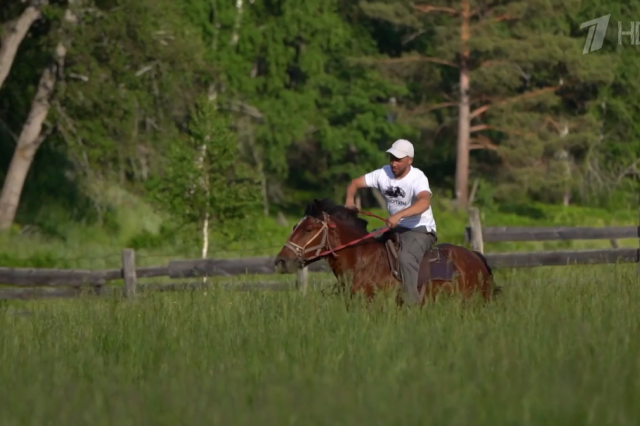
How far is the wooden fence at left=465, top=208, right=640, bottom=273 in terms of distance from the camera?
17.8 m

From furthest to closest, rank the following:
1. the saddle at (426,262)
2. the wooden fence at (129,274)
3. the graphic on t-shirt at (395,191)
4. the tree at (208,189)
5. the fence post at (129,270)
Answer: the tree at (208,189)
the fence post at (129,270)
the wooden fence at (129,274)
the saddle at (426,262)
the graphic on t-shirt at (395,191)

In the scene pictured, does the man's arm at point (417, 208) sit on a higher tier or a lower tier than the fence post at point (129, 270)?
higher

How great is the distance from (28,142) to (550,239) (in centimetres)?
1881

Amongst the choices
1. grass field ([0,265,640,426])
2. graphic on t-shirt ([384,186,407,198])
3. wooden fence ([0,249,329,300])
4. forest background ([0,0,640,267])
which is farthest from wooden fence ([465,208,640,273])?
forest background ([0,0,640,267])

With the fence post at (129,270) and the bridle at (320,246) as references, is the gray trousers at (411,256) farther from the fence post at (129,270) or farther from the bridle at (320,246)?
the fence post at (129,270)

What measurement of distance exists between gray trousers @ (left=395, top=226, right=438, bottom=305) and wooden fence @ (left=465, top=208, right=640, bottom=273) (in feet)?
21.3

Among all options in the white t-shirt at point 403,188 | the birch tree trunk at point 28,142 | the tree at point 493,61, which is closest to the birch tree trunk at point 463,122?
the tree at point 493,61

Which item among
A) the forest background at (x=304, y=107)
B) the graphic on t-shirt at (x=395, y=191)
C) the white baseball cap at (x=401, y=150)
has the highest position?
the forest background at (x=304, y=107)

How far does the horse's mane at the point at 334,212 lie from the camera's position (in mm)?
11258

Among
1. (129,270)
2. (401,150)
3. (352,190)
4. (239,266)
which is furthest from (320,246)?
(129,270)

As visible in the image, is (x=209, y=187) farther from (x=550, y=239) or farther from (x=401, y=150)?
(x=401, y=150)

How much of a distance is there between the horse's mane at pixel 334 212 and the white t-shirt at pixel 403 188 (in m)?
0.36

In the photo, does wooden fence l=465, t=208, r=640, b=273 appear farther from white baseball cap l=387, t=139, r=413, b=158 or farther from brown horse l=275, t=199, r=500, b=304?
white baseball cap l=387, t=139, r=413, b=158

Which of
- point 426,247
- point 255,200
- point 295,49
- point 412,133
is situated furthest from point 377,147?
point 426,247
